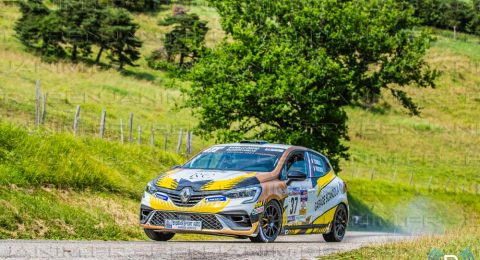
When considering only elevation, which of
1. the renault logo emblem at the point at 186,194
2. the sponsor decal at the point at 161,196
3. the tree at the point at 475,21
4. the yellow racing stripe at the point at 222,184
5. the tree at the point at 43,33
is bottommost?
the tree at the point at 475,21

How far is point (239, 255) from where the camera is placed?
433 inches

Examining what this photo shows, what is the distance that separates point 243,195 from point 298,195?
5.99ft

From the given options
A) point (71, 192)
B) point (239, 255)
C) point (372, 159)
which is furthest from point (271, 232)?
point (372, 159)

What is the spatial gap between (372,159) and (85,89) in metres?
22.6

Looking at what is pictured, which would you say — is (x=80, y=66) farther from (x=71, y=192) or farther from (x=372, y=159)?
(x=71, y=192)

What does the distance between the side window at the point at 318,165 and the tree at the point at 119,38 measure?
50.2 meters

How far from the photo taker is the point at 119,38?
66.1 meters

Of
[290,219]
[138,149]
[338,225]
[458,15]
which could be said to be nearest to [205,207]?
[290,219]

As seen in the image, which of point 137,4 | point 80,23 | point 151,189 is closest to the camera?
point 151,189

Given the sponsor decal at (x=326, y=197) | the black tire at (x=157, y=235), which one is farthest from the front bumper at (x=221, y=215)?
the sponsor decal at (x=326, y=197)

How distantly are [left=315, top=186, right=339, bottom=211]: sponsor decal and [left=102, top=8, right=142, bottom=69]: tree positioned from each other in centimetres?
5043

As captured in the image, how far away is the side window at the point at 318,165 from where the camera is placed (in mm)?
15852

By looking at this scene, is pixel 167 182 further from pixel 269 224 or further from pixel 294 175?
pixel 294 175

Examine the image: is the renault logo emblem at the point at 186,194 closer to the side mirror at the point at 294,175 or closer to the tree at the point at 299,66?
the side mirror at the point at 294,175
